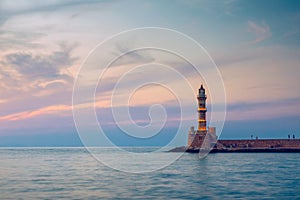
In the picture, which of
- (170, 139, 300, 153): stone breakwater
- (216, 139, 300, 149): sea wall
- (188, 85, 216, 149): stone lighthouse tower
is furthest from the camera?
(216, 139, 300, 149): sea wall

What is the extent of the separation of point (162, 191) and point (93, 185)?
8560 mm

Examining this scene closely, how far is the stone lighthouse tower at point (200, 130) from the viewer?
116 metres

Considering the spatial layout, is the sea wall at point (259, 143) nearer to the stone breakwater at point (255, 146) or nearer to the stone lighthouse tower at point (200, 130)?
the stone breakwater at point (255, 146)

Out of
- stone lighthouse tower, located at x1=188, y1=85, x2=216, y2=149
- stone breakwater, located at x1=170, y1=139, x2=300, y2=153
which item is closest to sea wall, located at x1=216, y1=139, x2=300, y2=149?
stone breakwater, located at x1=170, y1=139, x2=300, y2=153

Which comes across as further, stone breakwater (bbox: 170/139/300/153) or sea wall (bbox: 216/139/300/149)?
sea wall (bbox: 216/139/300/149)

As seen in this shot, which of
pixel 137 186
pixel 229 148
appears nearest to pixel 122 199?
pixel 137 186

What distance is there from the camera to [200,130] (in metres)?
116

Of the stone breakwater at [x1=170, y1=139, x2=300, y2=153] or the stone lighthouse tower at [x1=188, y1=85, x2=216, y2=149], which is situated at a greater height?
the stone lighthouse tower at [x1=188, y1=85, x2=216, y2=149]

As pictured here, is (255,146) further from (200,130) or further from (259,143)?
(200,130)

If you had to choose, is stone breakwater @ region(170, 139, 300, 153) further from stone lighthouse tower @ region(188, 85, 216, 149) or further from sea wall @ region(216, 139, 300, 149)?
stone lighthouse tower @ region(188, 85, 216, 149)

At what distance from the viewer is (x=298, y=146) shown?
124312mm

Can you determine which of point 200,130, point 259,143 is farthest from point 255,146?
point 200,130

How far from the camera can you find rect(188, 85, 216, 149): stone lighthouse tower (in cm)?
11575

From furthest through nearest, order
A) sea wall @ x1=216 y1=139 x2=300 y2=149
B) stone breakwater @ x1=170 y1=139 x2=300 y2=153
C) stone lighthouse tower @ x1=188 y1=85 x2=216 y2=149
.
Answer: sea wall @ x1=216 y1=139 x2=300 y2=149 < stone breakwater @ x1=170 y1=139 x2=300 y2=153 < stone lighthouse tower @ x1=188 y1=85 x2=216 y2=149
